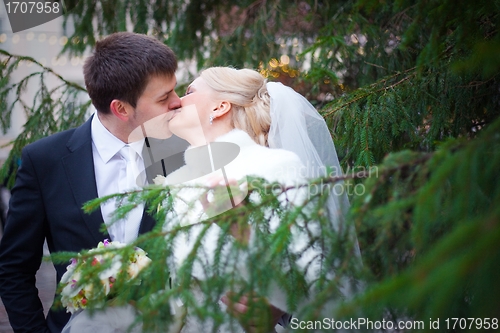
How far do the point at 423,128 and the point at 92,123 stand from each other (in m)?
1.82

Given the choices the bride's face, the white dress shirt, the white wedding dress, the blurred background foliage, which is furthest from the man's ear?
the blurred background foliage

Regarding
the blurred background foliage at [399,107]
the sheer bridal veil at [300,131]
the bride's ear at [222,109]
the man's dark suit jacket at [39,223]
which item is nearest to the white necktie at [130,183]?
the man's dark suit jacket at [39,223]

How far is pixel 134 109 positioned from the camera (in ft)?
9.09

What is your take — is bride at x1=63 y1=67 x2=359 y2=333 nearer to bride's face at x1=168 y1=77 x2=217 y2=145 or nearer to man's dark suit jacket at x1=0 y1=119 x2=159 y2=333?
bride's face at x1=168 y1=77 x2=217 y2=145

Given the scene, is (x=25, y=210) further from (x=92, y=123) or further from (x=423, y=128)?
(x=423, y=128)

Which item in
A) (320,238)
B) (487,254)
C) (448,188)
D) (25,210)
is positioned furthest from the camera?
(25,210)

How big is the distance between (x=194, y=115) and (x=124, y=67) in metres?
0.49

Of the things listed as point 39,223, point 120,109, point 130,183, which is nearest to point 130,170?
point 130,183

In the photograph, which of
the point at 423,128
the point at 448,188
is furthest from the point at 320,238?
the point at 423,128

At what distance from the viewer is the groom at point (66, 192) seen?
2.45 meters

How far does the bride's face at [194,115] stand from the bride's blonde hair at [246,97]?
0.06m

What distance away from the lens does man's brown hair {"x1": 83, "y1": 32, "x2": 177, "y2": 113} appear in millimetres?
2744

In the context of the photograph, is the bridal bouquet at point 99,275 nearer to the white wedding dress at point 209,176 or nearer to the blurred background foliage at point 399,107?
the white wedding dress at point 209,176

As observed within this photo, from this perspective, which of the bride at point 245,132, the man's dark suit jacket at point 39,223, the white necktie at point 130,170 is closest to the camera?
the bride at point 245,132
